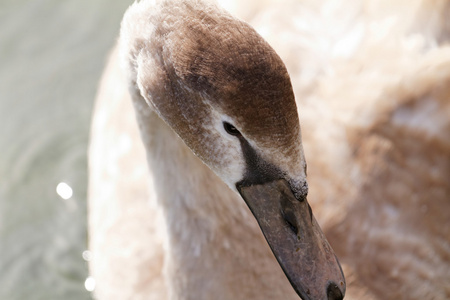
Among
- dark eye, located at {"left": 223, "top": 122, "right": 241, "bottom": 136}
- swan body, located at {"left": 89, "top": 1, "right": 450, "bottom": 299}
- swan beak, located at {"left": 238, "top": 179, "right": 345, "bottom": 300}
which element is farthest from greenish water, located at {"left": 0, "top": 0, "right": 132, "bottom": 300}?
dark eye, located at {"left": 223, "top": 122, "right": 241, "bottom": 136}

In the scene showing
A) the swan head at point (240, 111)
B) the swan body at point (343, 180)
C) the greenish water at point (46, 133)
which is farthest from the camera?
the greenish water at point (46, 133)

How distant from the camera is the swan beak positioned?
2584mm

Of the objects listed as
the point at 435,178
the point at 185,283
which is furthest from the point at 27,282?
the point at 435,178

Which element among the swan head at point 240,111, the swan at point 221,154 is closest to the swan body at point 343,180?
the swan at point 221,154

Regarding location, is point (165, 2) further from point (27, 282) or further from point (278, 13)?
point (27, 282)

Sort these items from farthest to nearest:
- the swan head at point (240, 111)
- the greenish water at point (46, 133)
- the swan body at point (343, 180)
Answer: the greenish water at point (46, 133) → the swan body at point (343, 180) → the swan head at point (240, 111)

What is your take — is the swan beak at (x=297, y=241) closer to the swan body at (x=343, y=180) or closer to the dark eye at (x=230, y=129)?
the dark eye at (x=230, y=129)

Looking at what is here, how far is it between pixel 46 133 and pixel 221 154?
2642mm

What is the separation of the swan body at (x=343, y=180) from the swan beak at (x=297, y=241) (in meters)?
0.50

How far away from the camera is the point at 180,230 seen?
322 centimetres

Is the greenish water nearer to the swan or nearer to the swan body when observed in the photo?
the swan body

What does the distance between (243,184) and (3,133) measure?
2879mm

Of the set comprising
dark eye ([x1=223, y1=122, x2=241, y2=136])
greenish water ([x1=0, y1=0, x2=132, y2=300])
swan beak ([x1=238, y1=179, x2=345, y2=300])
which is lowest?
swan beak ([x1=238, y1=179, x2=345, y2=300])

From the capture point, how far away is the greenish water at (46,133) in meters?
4.41
